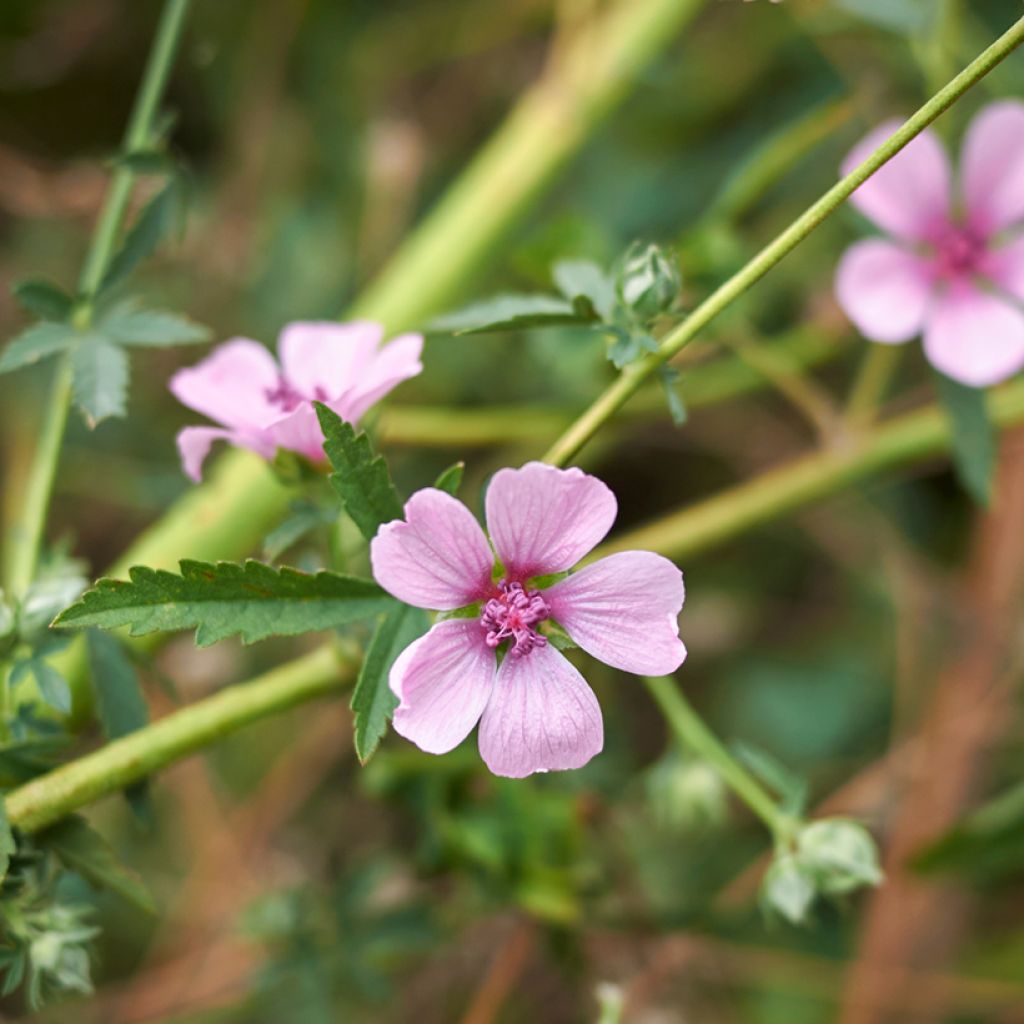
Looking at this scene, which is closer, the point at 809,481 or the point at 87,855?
the point at 87,855

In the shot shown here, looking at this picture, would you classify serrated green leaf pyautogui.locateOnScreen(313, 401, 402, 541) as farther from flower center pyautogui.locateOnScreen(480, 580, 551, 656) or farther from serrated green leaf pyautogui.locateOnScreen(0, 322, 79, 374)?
serrated green leaf pyautogui.locateOnScreen(0, 322, 79, 374)

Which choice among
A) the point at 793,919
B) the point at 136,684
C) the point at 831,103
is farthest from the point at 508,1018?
the point at 831,103

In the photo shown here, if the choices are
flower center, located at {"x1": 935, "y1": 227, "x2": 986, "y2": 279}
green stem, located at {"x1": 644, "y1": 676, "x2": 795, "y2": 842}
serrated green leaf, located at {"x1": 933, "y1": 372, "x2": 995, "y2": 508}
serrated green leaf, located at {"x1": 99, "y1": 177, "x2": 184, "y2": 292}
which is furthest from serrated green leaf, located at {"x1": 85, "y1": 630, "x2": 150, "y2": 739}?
flower center, located at {"x1": 935, "y1": 227, "x2": 986, "y2": 279}

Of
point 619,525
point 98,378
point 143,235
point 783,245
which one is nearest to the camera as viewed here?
point 783,245

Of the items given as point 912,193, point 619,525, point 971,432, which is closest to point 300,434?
point 971,432

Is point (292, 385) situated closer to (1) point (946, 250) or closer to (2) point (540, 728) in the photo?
(2) point (540, 728)

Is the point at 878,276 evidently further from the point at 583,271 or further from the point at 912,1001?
the point at 912,1001
